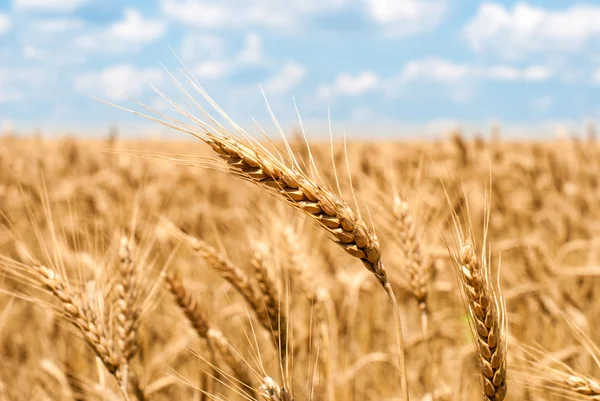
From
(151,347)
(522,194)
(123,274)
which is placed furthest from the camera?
(522,194)

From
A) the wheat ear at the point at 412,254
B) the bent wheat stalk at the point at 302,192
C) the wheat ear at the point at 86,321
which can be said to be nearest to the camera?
the bent wheat stalk at the point at 302,192

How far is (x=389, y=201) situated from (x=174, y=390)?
6.85 feet

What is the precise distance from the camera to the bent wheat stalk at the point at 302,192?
111 cm

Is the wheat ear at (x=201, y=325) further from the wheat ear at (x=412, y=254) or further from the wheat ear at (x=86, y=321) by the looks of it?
the wheat ear at (x=412, y=254)

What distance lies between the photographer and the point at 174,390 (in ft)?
11.7

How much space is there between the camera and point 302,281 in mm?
2104

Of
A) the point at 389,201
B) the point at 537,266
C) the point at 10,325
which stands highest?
the point at 389,201

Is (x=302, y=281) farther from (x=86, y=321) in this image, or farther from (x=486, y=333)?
(x=486, y=333)

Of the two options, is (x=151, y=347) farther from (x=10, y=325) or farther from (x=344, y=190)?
(x=344, y=190)

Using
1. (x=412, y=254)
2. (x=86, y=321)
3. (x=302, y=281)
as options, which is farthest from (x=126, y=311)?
(x=412, y=254)

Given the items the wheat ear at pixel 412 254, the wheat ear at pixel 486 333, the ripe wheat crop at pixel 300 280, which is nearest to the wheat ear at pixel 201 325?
the ripe wheat crop at pixel 300 280

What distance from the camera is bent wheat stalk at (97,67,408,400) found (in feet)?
3.65

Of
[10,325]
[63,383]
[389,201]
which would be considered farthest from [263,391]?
[10,325]

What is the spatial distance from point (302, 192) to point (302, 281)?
1004 mm
